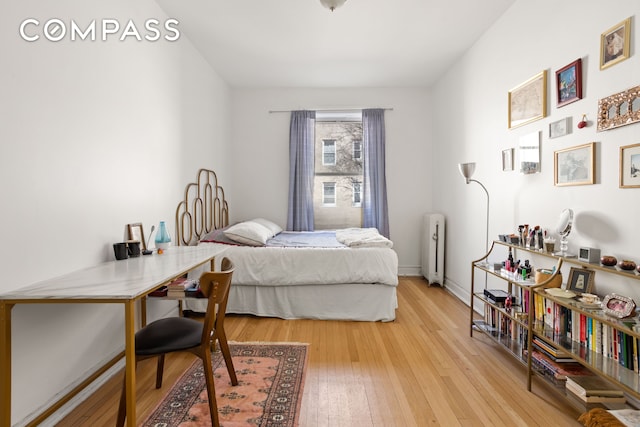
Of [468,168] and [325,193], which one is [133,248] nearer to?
[468,168]

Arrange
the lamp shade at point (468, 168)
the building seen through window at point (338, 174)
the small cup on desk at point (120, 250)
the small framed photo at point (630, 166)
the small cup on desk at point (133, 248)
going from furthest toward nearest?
the building seen through window at point (338, 174) < the lamp shade at point (468, 168) < the small cup on desk at point (133, 248) < the small cup on desk at point (120, 250) < the small framed photo at point (630, 166)

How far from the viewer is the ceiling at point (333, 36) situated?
2820mm

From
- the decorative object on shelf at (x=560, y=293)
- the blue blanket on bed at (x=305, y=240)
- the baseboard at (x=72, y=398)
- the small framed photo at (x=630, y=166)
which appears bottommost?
the baseboard at (x=72, y=398)

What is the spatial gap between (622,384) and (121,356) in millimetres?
2764

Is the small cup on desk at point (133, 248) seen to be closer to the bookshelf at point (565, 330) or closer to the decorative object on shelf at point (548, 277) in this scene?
the bookshelf at point (565, 330)

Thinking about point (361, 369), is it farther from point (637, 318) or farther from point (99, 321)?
point (99, 321)

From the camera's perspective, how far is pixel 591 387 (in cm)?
173

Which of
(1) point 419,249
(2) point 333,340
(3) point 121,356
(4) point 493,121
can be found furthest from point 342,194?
(3) point 121,356

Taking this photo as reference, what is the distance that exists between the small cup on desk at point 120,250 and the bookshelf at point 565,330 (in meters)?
2.49

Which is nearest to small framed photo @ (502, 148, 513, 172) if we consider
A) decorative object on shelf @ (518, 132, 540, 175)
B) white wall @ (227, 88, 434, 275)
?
decorative object on shelf @ (518, 132, 540, 175)

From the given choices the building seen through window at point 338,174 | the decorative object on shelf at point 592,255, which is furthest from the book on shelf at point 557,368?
the building seen through window at point 338,174

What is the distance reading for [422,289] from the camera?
13.9 ft

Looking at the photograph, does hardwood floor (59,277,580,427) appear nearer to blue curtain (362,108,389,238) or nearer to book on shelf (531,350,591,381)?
book on shelf (531,350,591,381)

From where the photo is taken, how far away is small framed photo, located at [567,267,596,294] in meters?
1.84
